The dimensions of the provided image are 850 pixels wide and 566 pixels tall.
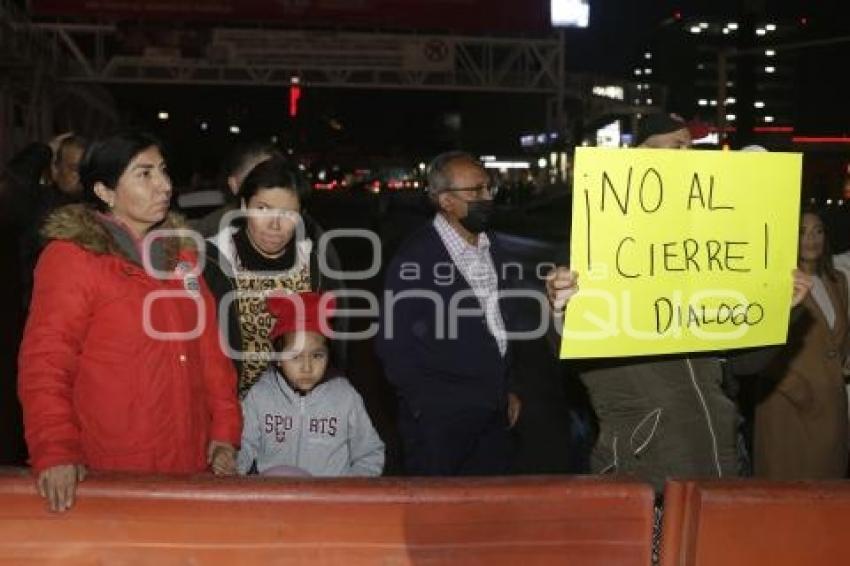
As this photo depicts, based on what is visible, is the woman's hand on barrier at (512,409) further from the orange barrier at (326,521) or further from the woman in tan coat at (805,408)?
the orange barrier at (326,521)

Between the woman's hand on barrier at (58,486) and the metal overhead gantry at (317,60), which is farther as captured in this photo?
the metal overhead gantry at (317,60)

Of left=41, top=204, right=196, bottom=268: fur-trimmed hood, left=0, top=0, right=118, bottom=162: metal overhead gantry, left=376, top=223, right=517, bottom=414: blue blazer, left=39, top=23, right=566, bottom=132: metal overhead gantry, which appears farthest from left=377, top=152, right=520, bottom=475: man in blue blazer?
left=39, top=23, right=566, bottom=132: metal overhead gantry

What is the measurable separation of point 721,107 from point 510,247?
22.9 feet

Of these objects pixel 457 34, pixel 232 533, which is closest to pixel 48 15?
pixel 457 34

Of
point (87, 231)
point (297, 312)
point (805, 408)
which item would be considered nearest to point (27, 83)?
point (297, 312)

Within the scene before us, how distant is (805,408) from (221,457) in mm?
2939

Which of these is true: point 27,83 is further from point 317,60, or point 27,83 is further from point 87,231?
point 87,231

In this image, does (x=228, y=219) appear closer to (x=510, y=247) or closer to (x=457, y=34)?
(x=510, y=247)

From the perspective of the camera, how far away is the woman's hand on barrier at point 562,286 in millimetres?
3334

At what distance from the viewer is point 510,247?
79.4ft

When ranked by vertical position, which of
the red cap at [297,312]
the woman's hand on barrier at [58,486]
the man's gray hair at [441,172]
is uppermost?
the man's gray hair at [441,172]

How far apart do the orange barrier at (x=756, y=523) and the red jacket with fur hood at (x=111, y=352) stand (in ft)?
5.33

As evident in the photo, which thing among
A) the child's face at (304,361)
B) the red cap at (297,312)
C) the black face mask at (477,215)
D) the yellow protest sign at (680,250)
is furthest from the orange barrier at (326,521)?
the black face mask at (477,215)

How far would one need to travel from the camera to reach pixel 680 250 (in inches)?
137
